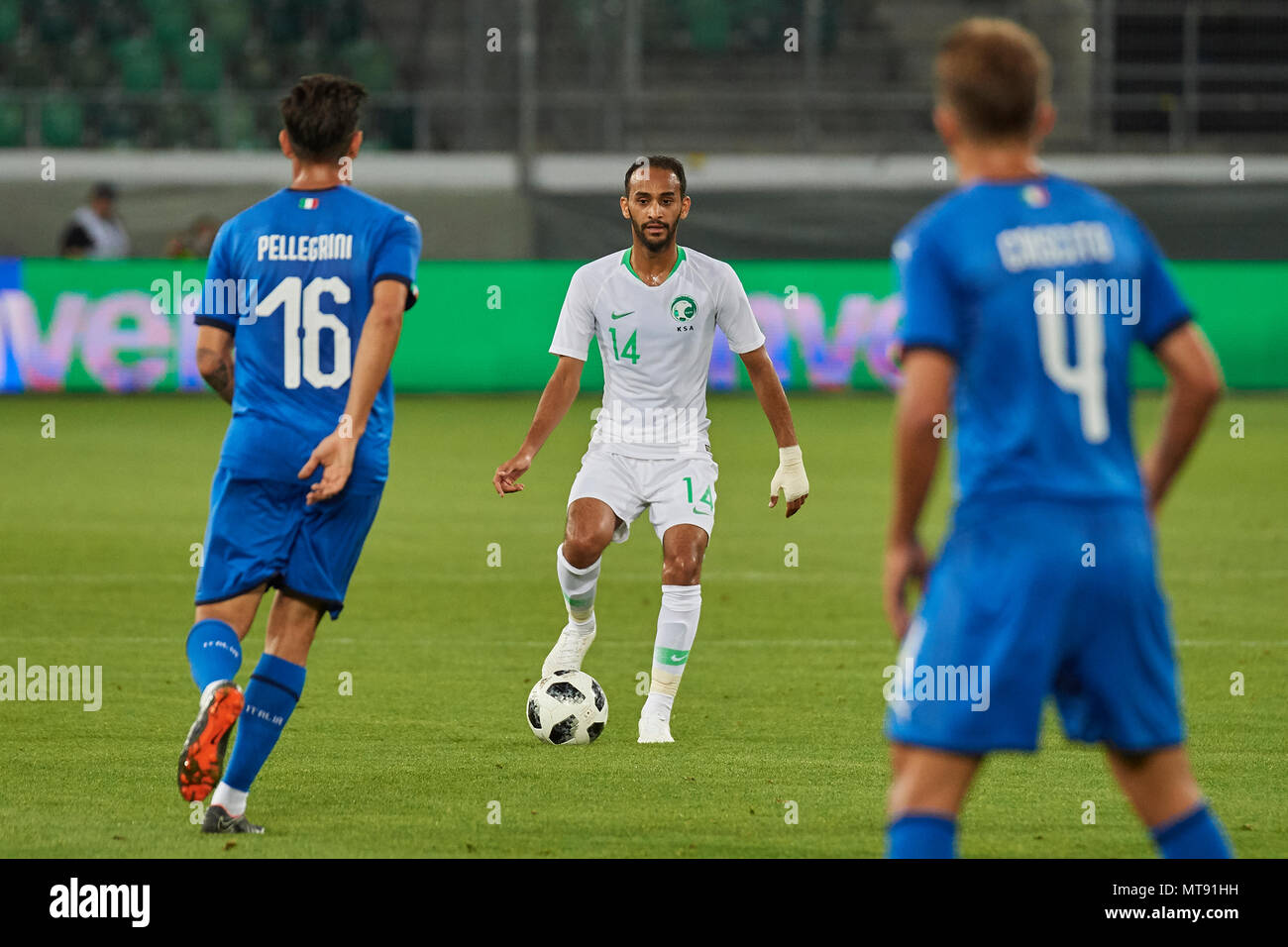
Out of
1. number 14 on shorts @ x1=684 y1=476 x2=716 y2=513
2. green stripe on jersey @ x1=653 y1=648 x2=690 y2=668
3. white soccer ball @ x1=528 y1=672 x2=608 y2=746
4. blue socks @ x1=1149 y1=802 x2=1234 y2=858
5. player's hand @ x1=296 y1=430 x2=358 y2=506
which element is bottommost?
white soccer ball @ x1=528 y1=672 x2=608 y2=746

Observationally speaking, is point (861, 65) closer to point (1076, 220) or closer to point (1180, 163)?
point (1180, 163)

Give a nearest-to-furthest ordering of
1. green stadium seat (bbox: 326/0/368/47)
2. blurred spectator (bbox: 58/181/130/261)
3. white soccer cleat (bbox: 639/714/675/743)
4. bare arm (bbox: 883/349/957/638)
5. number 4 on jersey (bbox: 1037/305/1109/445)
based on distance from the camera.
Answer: bare arm (bbox: 883/349/957/638), number 4 on jersey (bbox: 1037/305/1109/445), white soccer cleat (bbox: 639/714/675/743), blurred spectator (bbox: 58/181/130/261), green stadium seat (bbox: 326/0/368/47)

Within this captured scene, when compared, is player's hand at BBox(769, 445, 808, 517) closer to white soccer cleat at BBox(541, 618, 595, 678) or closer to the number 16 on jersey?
white soccer cleat at BBox(541, 618, 595, 678)

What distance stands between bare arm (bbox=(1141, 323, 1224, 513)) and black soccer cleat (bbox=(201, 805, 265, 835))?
3016mm

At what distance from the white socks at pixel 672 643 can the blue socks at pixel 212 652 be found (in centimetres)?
224

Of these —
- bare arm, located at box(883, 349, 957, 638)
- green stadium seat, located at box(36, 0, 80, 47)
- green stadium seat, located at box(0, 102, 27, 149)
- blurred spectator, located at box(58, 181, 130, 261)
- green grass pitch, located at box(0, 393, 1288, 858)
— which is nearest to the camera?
bare arm, located at box(883, 349, 957, 638)

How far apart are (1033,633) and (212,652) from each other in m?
2.67

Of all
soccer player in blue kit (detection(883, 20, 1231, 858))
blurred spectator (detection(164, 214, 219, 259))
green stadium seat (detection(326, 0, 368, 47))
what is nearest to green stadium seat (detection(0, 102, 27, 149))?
blurred spectator (detection(164, 214, 219, 259))

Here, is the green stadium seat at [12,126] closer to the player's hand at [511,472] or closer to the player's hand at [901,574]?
the player's hand at [511,472]

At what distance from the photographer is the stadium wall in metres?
21.5

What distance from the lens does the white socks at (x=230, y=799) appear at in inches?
221

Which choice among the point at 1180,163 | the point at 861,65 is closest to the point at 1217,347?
the point at 1180,163
